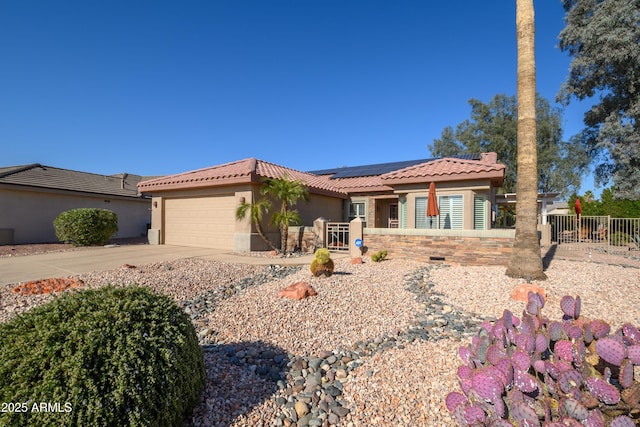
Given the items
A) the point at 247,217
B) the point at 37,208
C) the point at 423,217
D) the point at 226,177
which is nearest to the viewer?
the point at 247,217

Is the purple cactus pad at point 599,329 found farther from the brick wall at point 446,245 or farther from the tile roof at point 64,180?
the tile roof at point 64,180

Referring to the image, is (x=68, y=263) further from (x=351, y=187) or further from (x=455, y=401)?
(x=351, y=187)

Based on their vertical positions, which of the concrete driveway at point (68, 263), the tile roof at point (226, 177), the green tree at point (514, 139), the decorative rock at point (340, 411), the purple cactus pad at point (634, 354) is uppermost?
the green tree at point (514, 139)

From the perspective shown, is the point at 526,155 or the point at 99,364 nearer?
the point at 99,364

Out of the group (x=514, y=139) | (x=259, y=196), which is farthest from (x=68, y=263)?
(x=514, y=139)

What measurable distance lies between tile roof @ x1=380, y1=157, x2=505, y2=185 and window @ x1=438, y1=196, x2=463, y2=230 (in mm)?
955

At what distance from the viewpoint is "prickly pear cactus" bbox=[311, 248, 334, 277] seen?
7.43 m

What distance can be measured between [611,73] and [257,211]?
79.9 ft

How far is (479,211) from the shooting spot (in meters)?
13.4

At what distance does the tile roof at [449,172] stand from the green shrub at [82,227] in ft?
45.0

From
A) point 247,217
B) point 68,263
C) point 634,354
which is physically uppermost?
point 247,217

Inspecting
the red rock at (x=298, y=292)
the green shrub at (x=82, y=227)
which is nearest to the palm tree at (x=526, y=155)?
the red rock at (x=298, y=292)

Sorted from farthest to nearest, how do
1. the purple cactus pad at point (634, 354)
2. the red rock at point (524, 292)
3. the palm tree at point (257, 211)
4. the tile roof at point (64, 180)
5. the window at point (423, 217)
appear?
the tile roof at point (64, 180) → the window at point (423, 217) → the palm tree at point (257, 211) → the red rock at point (524, 292) → the purple cactus pad at point (634, 354)

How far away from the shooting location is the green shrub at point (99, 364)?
6.43ft
